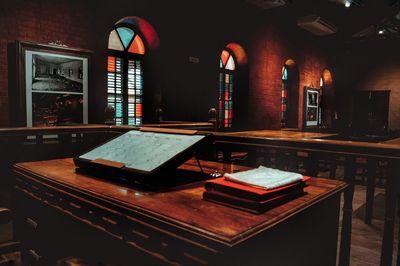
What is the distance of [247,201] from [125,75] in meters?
5.20

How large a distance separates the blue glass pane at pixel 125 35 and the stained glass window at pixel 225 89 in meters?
2.48

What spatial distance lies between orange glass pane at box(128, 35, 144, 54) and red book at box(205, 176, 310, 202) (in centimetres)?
528

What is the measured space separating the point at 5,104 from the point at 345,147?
4164 millimetres

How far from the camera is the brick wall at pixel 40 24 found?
4180 millimetres

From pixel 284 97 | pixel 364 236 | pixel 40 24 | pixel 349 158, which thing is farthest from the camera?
pixel 284 97

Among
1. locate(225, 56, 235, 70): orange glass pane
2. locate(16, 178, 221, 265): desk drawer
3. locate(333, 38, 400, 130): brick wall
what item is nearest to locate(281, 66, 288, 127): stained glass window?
locate(225, 56, 235, 70): orange glass pane

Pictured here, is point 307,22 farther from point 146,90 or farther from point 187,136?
point 187,136

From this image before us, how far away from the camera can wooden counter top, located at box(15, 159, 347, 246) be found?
83 cm

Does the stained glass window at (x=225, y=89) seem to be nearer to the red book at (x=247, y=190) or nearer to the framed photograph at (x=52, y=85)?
the framed photograph at (x=52, y=85)

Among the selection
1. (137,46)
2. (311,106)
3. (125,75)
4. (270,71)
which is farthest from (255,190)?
(311,106)

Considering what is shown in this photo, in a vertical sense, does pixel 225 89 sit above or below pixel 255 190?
above

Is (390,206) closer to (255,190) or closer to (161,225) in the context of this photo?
(255,190)

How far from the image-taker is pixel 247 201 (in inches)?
38.1

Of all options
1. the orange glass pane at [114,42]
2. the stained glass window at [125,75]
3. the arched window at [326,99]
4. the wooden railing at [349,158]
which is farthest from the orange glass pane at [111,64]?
the arched window at [326,99]
